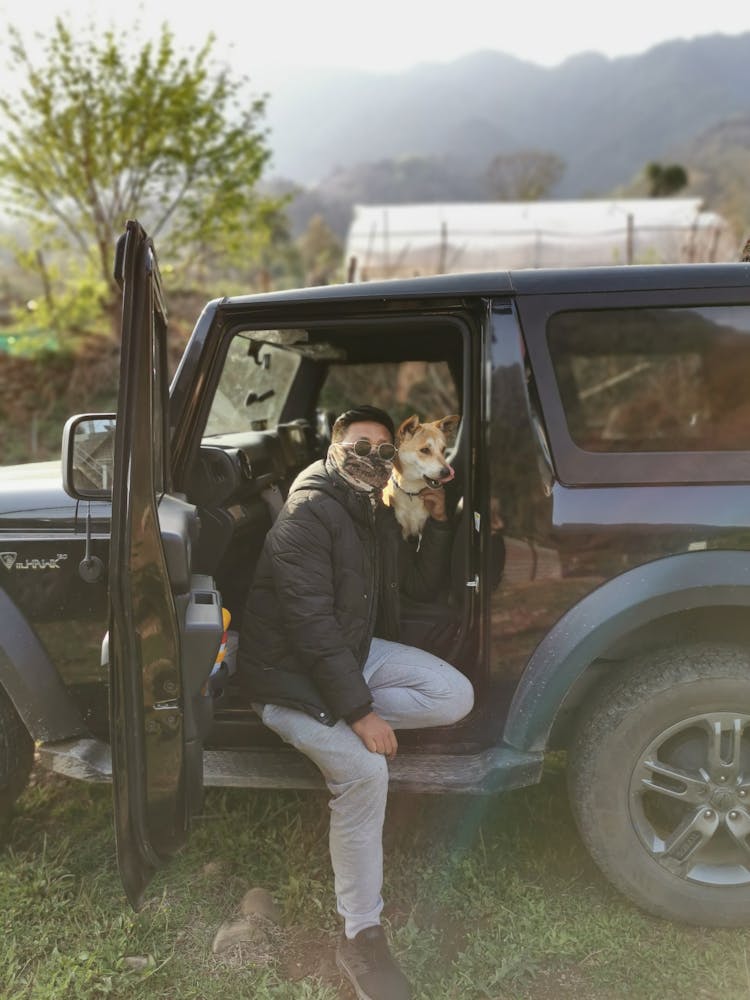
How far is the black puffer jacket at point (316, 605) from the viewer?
2191mm

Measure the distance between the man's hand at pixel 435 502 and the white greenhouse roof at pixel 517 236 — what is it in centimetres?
1178

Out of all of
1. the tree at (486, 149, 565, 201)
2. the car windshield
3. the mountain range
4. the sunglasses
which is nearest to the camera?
the sunglasses

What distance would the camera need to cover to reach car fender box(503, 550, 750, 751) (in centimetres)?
215

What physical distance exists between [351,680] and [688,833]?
1201 millimetres

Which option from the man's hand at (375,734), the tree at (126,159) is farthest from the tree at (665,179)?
the man's hand at (375,734)

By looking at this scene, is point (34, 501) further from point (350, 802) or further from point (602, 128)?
point (602, 128)

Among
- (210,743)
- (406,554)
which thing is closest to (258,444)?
(406,554)

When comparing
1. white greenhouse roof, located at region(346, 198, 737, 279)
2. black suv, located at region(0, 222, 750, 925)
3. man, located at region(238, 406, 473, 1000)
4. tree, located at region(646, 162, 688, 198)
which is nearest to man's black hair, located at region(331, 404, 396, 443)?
man, located at region(238, 406, 473, 1000)

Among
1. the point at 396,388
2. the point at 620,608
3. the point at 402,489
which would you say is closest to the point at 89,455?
the point at 402,489

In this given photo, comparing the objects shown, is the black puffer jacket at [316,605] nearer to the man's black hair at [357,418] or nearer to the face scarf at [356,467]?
the face scarf at [356,467]

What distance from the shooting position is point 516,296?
88.7 inches

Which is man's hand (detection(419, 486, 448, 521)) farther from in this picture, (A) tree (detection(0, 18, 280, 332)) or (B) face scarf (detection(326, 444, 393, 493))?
(A) tree (detection(0, 18, 280, 332))

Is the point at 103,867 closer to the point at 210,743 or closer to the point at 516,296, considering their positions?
the point at 210,743

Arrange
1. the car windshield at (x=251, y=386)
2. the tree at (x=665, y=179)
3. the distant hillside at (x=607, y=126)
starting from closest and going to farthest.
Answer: the car windshield at (x=251, y=386)
the tree at (x=665, y=179)
the distant hillside at (x=607, y=126)
